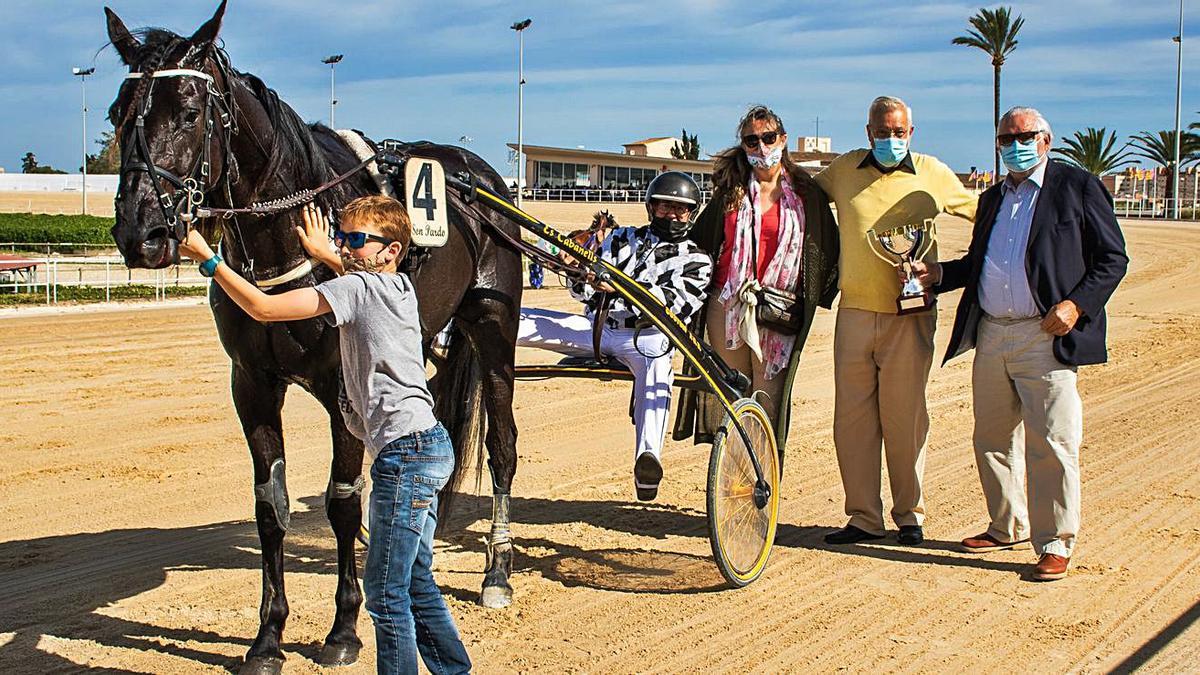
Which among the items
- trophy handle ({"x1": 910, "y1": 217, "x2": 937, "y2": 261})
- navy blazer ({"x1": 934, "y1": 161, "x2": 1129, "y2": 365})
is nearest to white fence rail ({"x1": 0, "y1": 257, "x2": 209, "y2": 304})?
trophy handle ({"x1": 910, "y1": 217, "x2": 937, "y2": 261})

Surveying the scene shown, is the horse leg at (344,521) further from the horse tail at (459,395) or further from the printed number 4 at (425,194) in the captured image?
the horse tail at (459,395)

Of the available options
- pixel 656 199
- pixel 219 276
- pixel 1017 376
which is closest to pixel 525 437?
pixel 656 199

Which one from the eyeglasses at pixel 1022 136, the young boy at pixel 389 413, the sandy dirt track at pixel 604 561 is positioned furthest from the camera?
the eyeglasses at pixel 1022 136

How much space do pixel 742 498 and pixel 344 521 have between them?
1914 mm

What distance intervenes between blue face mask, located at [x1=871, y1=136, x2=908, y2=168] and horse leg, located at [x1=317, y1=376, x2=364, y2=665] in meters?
3.02

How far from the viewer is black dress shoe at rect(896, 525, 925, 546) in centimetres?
605

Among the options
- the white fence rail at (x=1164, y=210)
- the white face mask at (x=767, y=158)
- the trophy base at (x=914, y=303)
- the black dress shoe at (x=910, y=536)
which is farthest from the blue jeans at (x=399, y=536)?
the white fence rail at (x=1164, y=210)

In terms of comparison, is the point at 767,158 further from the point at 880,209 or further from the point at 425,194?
the point at 425,194

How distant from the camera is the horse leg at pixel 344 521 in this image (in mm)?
4402

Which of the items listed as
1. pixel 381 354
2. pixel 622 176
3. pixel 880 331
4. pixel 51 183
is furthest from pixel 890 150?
pixel 51 183

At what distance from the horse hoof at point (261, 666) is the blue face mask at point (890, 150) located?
145 inches

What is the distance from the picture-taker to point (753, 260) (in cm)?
590

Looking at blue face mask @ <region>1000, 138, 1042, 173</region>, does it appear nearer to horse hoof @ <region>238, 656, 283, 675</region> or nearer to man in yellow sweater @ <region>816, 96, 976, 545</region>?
man in yellow sweater @ <region>816, 96, 976, 545</region>

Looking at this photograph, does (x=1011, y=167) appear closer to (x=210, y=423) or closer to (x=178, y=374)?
(x=210, y=423)
